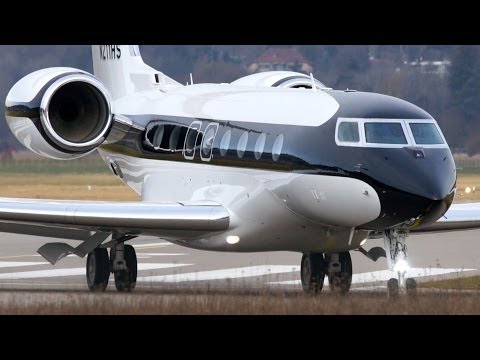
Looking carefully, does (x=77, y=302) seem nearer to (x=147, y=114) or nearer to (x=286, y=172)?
(x=286, y=172)

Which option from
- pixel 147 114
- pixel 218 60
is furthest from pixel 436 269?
pixel 218 60

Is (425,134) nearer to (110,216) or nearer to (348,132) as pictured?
(348,132)

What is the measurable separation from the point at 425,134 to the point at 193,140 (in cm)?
375

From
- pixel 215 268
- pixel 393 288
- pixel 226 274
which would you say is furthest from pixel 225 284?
pixel 393 288

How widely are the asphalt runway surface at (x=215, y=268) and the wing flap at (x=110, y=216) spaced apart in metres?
1.43

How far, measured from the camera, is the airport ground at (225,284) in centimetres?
1466

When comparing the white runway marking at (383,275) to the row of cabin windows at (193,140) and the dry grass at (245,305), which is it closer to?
the row of cabin windows at (193,140)

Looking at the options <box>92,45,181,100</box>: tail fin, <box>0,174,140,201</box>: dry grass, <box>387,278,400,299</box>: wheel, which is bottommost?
<box>387,278,400,299</box>: wheel

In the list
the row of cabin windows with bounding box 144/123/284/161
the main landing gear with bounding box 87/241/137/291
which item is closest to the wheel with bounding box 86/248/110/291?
the main landing gear with bounding box 87/241/137/291

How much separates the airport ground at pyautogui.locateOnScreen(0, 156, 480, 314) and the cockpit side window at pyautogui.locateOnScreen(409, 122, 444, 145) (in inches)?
66.5

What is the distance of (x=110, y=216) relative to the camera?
17609mm

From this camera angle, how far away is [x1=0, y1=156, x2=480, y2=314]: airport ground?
1466cm

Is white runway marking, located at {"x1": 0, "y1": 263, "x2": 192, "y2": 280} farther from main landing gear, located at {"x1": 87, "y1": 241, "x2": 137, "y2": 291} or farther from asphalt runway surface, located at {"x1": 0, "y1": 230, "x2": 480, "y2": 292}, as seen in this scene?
main landing gear, located at {"x1": 87, "y1": 241, "x2": 137, "y2": 291}

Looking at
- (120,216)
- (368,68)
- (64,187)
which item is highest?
(368,68)
